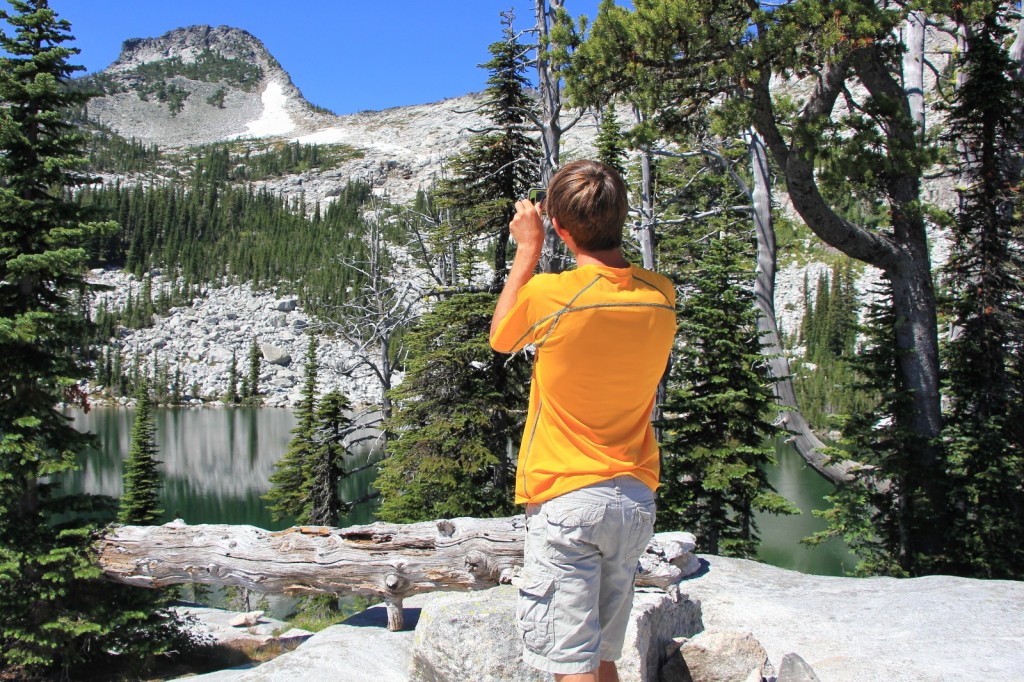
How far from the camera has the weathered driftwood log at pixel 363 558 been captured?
655cm

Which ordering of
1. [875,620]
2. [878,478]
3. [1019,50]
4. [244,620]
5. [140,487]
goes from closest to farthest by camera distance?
[875,620] → [878,478] → [1019,50] → [244,620] → [140,487]

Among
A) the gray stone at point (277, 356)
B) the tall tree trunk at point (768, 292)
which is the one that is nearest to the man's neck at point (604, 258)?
the tall tree trunk at point (768, 292)

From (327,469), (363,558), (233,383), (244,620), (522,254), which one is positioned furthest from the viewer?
(233,383)

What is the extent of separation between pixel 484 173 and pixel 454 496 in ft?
24.3

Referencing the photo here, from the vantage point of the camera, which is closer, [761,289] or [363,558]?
[363,558]

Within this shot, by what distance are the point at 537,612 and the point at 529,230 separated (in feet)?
4.20

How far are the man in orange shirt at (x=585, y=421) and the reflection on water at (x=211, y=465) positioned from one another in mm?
19245

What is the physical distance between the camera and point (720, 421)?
12133mm

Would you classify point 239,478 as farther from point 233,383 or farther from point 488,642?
point 233,383

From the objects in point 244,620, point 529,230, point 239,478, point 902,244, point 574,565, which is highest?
point 902,244

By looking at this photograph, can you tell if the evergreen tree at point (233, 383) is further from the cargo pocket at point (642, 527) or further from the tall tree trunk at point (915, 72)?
the cargo pocket at point (642, 527)

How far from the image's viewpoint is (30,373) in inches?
353

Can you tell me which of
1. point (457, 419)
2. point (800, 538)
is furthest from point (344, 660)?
point (800, 538)

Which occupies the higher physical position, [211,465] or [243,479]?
[243,479]
